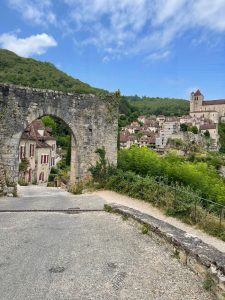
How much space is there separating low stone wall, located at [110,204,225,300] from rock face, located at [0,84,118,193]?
782cm

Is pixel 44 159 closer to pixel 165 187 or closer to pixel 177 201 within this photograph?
pixel 165 187

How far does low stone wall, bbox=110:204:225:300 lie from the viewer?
488 centimetres

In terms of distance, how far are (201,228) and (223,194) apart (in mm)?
10025

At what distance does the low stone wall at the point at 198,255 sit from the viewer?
16.0 feet

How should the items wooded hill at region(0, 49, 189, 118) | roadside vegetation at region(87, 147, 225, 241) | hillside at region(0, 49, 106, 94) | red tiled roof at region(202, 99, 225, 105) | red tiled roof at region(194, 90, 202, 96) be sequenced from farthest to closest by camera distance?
red tiled roof at region(194, 90, 202, 96) < red tiled roof at region(202, 99, 225, 105) < hillside at region(0, 49, 106, 94) < wooded hill at region(0, 49, 189, 118) < roadside vegetation at region(87, 147, 225, 241)

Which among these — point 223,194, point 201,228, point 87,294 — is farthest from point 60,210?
point 223,194

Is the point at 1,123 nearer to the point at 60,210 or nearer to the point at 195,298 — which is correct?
the point at 60,210

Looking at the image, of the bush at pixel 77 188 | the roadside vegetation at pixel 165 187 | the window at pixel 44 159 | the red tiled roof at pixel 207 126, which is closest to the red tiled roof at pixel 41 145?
the window at pixel 44 159

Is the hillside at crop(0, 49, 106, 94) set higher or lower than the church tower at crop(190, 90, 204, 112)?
lower

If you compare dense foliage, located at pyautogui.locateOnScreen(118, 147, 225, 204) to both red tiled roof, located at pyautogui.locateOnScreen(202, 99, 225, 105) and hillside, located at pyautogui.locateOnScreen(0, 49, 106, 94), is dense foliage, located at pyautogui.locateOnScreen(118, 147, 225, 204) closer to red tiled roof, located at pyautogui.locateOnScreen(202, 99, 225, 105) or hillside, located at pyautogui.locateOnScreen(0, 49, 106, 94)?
hillside, located at pyautogui.locateOnScreen(0, 49, 106, 94)

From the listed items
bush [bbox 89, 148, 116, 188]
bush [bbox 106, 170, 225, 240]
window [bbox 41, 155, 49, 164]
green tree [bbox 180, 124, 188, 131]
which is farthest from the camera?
green tree [bbox 180, 124, 188, 131]

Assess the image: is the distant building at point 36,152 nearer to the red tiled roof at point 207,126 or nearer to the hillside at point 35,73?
the hillside at point 35,73

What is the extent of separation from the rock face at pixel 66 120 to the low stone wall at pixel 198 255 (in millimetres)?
7823

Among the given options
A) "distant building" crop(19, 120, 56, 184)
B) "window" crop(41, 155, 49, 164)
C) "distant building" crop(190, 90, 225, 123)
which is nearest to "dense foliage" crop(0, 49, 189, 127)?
"distant building" crop(19, 120, 56, 184)
